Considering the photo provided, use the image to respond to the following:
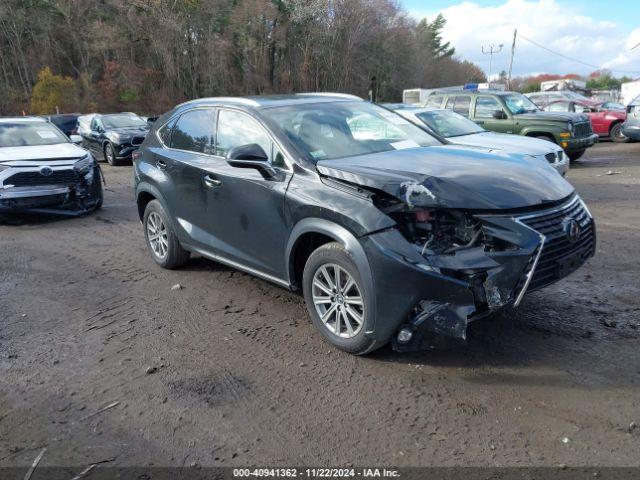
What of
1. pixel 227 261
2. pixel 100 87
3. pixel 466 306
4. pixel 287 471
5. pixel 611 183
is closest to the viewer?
pixel 287 471

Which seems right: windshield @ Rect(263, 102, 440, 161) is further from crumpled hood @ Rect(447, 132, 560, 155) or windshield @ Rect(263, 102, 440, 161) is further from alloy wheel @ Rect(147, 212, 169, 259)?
crumpled hood @ Rect(447, 132, 560, 155)

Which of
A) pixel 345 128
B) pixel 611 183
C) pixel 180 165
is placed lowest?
pixel 611 183

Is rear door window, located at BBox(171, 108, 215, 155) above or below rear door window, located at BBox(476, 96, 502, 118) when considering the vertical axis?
above

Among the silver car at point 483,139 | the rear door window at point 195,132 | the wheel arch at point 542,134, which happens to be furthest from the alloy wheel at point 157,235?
the wheel arch at point 542,134

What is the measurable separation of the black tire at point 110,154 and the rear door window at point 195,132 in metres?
12.2

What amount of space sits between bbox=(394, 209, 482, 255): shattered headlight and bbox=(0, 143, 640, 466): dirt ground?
907 millimetres

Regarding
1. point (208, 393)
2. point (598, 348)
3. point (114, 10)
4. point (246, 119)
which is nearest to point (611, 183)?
point (598, 348)

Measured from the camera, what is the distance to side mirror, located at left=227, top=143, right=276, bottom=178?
432 centimetres

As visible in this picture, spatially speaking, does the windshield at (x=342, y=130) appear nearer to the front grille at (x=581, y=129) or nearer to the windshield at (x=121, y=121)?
the front grille at (x=581, y=129)

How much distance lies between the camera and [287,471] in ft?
9.14

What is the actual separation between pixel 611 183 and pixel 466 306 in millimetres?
8975

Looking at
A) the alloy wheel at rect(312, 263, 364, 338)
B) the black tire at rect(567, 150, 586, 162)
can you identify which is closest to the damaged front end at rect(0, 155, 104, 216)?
the alloy wheel at rect(312, 263, 364, 338)

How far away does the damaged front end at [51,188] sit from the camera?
8.61 meters

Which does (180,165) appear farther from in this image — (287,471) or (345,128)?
(287,471)
